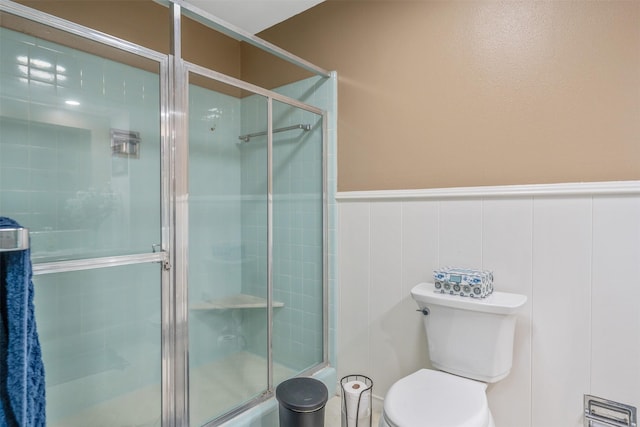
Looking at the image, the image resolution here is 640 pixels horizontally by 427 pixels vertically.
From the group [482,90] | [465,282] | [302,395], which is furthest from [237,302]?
[482,90]

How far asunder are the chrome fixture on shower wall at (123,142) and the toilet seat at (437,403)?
1552 millimetres

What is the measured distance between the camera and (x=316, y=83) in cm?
213

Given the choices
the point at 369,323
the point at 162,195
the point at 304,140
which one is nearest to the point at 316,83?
the point at 304,140

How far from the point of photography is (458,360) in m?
1.45

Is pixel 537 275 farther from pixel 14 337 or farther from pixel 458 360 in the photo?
pixel 14 337

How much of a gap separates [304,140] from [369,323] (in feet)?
3.62

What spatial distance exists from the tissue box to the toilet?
2 cm

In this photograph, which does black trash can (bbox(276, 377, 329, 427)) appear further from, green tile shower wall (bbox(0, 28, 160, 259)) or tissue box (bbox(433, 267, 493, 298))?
green tile shower wall (bbox(0, 28, 160, 259))

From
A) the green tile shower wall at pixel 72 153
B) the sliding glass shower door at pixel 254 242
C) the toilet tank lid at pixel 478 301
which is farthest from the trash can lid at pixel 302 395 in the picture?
the green tile shower wall at pixel 72 153

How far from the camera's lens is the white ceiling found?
6.97 feet

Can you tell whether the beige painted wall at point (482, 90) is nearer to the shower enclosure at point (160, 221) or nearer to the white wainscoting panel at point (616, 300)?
the white wainscoting panel at point (616, 300)

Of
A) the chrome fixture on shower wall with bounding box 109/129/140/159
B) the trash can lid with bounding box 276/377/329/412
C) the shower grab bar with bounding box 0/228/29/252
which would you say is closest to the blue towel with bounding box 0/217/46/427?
the shower grab bar with bounding box 0/228/29/252

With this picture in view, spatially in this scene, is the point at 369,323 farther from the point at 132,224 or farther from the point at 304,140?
the point at 132,224

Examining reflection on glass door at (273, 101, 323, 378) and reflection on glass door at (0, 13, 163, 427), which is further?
reflection on glass door at (273, 101, 323, 378)
